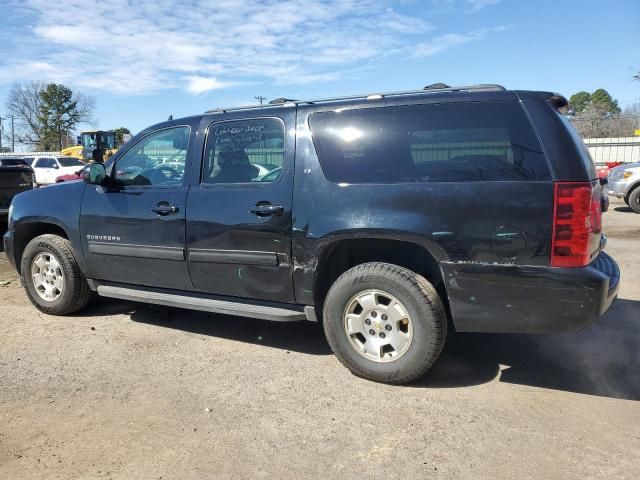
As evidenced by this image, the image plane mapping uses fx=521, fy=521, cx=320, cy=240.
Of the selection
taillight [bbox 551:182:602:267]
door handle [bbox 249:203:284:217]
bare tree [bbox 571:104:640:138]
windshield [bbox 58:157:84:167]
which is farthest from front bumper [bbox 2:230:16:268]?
bare tree [bbox 571:104:640:138]

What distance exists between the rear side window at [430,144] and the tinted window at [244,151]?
374mm

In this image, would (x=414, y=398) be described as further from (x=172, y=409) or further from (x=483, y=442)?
(x=172, y=409)

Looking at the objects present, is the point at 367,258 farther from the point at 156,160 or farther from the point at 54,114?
the point at 54,114

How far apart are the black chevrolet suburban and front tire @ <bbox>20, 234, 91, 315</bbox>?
31 cm

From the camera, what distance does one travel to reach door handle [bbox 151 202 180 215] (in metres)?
4.28

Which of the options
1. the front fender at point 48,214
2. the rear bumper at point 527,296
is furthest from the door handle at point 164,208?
the rear bumper at point 527,296

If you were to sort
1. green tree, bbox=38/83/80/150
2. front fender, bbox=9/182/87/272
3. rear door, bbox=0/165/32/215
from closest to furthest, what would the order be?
front fender, bbox=9/182/87/272
rear door, bbox=0/165/32/215
green tree, bbox=38/83/80/150

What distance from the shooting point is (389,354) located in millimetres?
3615

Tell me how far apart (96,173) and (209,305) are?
160 cm

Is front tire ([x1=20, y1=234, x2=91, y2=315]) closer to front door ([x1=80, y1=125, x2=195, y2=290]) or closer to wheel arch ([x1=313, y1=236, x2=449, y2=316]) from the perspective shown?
front door ([x1=80, y1=125, x2=195, y2=290])

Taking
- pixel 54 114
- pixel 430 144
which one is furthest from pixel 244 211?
pixel 54 114

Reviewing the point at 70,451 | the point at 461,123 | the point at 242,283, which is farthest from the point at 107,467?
the point at 461,123

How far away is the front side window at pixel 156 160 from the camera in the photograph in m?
4.44

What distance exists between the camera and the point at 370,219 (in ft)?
11.5
